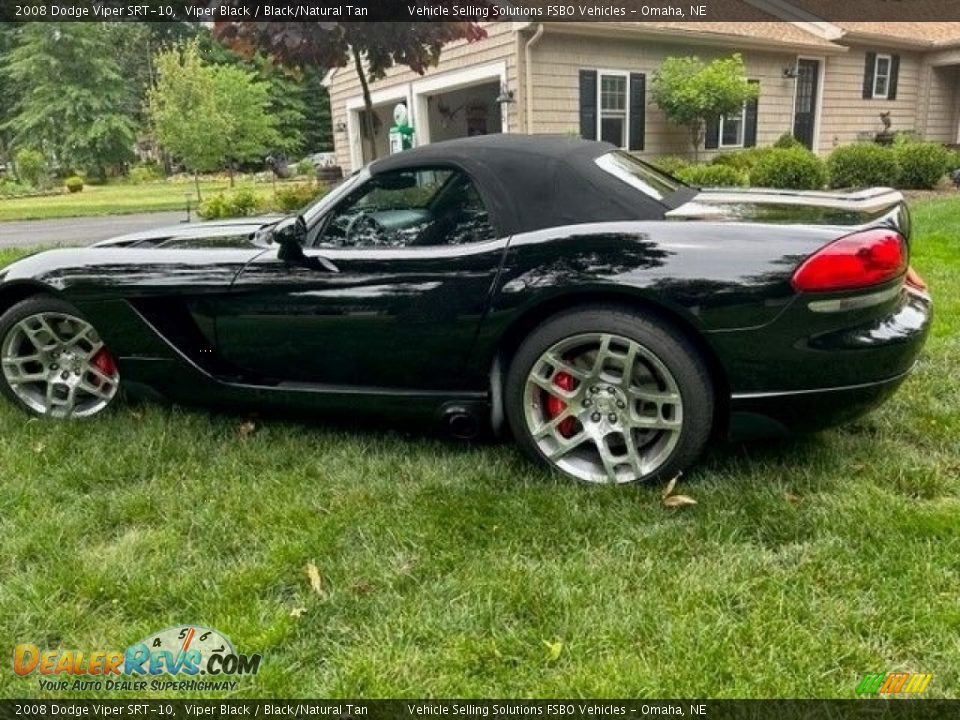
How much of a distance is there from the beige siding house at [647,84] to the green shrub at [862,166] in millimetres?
2979

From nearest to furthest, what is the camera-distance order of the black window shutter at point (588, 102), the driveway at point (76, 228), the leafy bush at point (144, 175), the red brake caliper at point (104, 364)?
the red brake caliper at point (104, 364), the driveway at point (76, 228), the black window shutter at point (588, 102), the leafy bush at point (144, 175)

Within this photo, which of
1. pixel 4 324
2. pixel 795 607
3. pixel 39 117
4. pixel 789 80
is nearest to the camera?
pixel 795 607

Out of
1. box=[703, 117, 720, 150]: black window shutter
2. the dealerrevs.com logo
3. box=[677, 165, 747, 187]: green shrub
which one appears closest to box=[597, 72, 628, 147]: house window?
box=[703, 117, 720, 150]: black window shutter

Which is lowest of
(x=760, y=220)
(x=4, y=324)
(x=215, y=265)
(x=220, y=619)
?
(x=220, y=619)

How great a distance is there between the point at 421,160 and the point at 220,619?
1.83 meters

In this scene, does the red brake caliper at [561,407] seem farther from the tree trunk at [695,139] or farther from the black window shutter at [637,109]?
the tree trunk at [695,139]

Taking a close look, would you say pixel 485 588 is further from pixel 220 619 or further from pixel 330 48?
pixel 330 48

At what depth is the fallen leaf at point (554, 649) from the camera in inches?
77.0

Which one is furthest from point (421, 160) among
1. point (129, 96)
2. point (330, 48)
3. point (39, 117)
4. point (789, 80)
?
point (129, 96)

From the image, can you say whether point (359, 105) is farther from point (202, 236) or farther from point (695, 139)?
point (202, 236)

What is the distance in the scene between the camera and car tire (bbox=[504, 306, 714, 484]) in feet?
8.50

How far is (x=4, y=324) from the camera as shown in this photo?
3.59m

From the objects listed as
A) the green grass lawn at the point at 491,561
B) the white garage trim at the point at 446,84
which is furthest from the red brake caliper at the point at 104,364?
the white garage trim at the point at 446,84

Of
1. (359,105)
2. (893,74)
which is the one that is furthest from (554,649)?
(893,74)
